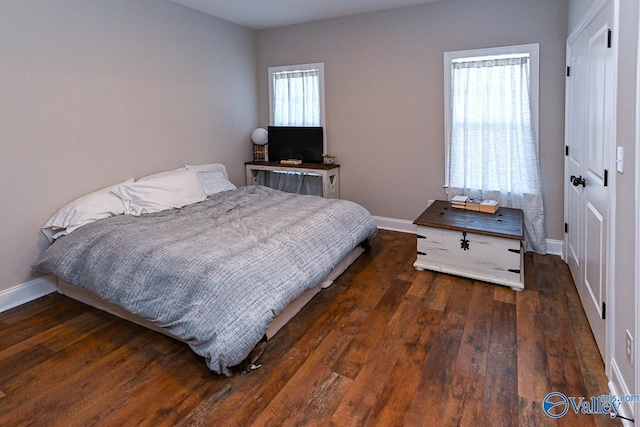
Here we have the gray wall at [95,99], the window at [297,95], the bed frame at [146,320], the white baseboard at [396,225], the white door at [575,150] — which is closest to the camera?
the bed frame at [146,320]

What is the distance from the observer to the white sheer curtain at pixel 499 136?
368 centimetres

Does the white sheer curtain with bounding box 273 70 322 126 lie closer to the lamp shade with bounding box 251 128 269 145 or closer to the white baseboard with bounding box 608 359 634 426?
the lamp shade with bounding box 251 128 269 145

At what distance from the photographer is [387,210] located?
467 centimetres

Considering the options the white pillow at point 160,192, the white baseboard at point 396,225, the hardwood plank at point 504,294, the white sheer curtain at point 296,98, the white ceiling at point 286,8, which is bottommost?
the hardwood plank at point 504,294

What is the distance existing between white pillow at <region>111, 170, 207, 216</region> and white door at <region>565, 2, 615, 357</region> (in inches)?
125

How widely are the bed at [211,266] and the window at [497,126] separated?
1.44 m

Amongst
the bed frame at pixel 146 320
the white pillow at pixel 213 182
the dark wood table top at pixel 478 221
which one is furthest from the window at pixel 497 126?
the white pillow at pixel 213 182

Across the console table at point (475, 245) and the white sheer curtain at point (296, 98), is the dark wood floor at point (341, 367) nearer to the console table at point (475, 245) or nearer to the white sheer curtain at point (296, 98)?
the console table at point (475, 245)

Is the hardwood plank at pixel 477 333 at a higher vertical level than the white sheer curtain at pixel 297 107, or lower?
lower

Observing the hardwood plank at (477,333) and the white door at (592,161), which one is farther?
the hardwood plank at (477,333)

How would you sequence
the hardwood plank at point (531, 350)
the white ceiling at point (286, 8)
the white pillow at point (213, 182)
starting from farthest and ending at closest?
the white pillow at point (213, 182) → the white ceiling at point (286, 8) → the hardwood plank at point (531, 350)

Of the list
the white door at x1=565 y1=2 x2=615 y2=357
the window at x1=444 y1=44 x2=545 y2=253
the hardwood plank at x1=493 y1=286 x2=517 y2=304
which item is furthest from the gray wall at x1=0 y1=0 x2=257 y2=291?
the white door at x1=565 y1=2 x2=615 y2=357

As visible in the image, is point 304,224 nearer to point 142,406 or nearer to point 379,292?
point 379,292

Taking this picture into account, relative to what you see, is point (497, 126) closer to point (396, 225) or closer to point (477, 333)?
point (396, 225)
